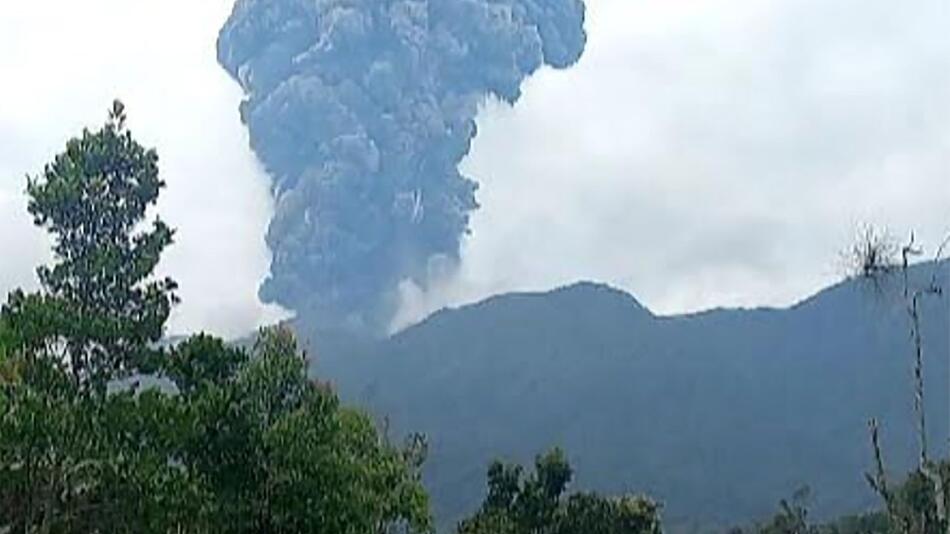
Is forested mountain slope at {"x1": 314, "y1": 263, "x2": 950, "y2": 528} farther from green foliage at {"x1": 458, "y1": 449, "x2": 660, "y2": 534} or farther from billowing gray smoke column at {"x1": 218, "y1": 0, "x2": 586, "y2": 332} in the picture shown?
green foliage at {"x1": 458, "y1": 449, "x2": 660, "y2": 534}

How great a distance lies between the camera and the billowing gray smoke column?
431 feet

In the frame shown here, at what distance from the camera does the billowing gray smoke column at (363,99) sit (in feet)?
431

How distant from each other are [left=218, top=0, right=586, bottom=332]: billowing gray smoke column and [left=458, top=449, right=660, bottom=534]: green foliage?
9924 centimetres

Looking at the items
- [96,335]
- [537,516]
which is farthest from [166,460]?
[537,516]

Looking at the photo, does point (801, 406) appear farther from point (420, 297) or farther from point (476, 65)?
point (476, 65)

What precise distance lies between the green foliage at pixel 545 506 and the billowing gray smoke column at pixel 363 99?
99.2 metres

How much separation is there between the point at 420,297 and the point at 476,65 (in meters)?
39.7

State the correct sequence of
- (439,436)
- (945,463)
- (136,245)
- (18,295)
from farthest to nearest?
(439,436) < (945,463) < (136,245) < (18,295)

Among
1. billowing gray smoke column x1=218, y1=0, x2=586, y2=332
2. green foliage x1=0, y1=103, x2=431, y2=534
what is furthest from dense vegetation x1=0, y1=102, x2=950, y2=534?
billowing gray smoke column x1=218, y1=0, x2=586, y2=332

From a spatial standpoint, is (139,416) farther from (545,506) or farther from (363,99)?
(363,99)

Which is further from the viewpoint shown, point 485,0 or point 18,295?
point 485,0

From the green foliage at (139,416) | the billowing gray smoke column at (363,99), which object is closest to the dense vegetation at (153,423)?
the green foliage at (139,416)

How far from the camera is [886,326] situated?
192500 millimetres

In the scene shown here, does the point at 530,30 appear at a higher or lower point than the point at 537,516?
higher
